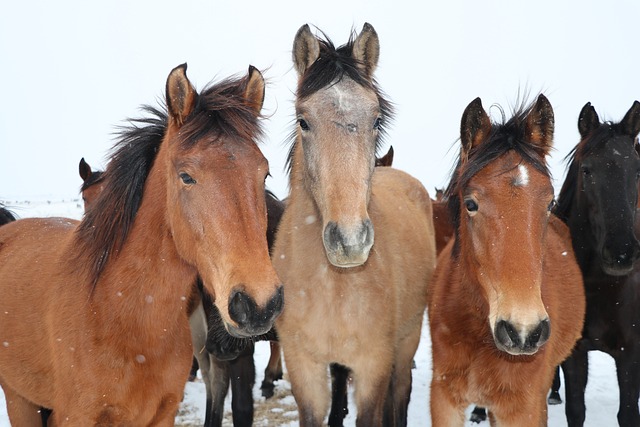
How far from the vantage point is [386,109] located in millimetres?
4105

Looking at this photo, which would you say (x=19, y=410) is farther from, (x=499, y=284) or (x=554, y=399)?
(x=554, y=399)

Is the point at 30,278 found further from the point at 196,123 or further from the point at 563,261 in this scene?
the point at 563,261

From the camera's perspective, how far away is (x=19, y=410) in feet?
13.0

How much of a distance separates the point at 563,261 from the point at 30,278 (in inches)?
145

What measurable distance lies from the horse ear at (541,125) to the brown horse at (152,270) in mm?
1616

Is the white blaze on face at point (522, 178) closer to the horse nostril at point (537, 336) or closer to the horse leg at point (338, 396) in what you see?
the horse nostril at point (537, 336)

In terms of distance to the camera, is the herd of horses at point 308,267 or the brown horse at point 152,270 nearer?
the brown horse at point 152,270

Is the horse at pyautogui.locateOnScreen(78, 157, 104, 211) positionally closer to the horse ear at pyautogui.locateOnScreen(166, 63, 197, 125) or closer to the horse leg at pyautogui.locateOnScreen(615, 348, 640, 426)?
the horse ear at pyautogui.locateOnScreen(166, 63, 197, 125)

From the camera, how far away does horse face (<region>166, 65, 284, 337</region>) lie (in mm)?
2432

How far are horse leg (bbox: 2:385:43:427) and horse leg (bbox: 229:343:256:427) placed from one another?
1.42 metres

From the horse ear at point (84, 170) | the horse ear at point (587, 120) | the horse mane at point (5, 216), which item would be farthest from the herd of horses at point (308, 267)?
the horse ear at point (84, 170)

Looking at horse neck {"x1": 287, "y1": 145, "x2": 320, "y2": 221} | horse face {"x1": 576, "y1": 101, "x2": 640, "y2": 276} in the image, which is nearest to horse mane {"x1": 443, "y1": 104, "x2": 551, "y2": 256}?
horse neck {"x1": 287, "y1": 145, "x2": 320, "y2": 221}

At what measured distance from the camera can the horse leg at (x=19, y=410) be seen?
155 inches

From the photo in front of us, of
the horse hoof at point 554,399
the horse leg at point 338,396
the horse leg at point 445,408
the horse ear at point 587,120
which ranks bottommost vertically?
the horse hoof at point 554,399
